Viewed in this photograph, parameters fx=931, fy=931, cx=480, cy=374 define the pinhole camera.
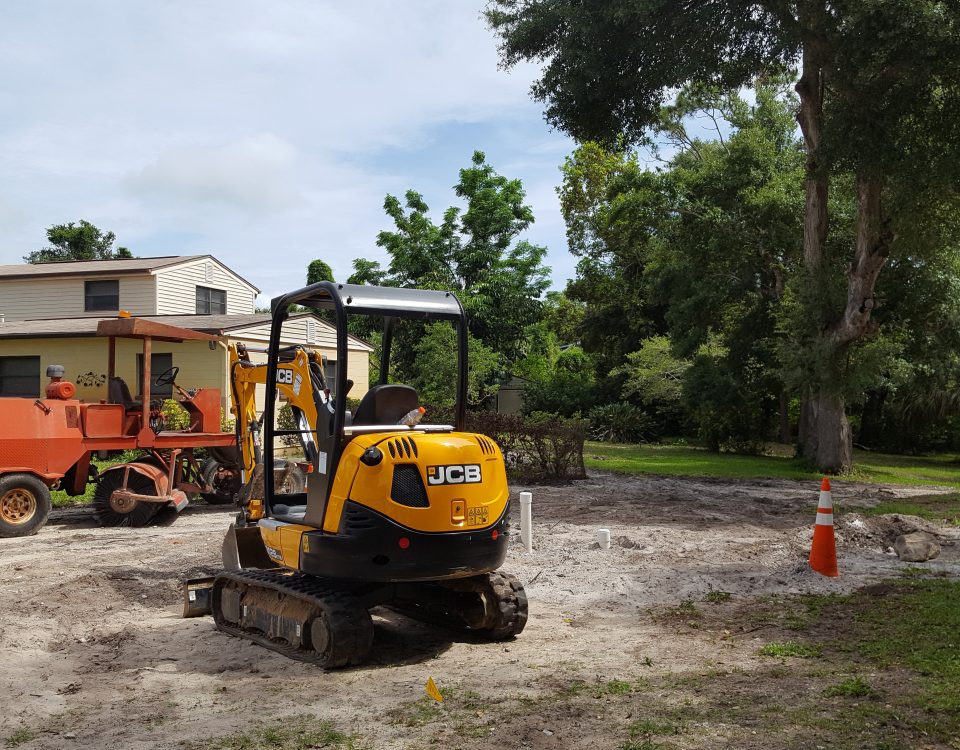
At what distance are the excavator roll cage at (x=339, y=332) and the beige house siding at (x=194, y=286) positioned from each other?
21.3 m

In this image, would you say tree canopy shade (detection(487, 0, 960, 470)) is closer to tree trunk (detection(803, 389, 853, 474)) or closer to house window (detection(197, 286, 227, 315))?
tree trunk (detection(803, 389, 853, 474))

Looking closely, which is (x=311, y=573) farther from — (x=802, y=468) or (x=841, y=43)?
(x=802, y=468)

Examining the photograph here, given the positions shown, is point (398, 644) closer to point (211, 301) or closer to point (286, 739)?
point (286, 739)

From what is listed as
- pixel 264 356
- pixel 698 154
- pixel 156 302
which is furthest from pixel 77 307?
pixel 698 154

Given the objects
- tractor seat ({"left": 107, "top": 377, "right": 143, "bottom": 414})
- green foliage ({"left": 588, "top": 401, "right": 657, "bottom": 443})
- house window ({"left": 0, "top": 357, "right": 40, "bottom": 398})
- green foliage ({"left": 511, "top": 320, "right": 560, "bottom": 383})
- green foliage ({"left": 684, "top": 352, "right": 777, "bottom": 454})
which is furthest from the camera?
green foliage ({"left": 511, "top": 320, "right": 560, "bottom": 383})

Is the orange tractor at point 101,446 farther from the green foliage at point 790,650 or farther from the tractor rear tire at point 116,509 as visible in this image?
the green foliage at point 790,650

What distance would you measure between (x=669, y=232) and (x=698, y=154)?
6.86 metres

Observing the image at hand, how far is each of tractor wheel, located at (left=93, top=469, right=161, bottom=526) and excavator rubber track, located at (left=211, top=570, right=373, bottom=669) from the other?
581 centimetres

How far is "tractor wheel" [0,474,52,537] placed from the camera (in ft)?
40.3

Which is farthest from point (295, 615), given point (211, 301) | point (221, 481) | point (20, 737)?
point (211, 301)

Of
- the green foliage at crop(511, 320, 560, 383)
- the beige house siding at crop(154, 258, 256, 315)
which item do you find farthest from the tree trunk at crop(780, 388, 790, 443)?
the beige house siding at crop(154, 258, 256, 315)

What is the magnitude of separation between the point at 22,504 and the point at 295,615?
7.27 m

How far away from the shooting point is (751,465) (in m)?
24.6


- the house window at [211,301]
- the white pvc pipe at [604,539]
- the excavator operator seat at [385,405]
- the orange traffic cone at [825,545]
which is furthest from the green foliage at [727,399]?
the excavator operator seat at [385,405]
